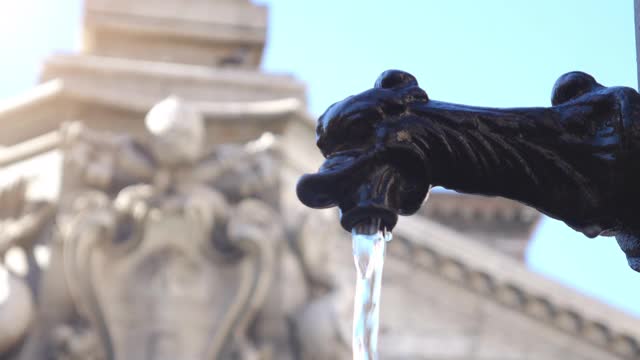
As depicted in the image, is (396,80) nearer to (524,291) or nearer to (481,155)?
(481,155)

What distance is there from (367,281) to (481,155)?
39 cm

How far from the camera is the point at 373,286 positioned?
14.8 ft

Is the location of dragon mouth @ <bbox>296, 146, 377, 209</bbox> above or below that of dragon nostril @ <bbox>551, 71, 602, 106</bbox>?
below

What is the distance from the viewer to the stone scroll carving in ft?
59.4

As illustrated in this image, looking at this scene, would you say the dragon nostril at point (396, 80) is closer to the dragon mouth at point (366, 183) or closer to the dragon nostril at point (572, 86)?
the dragon mouth at point (366, 183)

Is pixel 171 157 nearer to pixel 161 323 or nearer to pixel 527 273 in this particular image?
pixel 161 323

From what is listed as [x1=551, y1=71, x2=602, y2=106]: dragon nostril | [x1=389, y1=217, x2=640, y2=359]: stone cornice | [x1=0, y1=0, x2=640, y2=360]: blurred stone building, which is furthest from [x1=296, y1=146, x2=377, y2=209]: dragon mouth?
[x1=389, y1=217, x2=640, y2=359]: stone cornice

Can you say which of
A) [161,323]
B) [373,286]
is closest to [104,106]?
[161,323]

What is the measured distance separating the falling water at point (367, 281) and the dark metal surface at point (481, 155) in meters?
0.04

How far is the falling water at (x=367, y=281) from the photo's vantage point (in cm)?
431

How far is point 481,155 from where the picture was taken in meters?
4.42

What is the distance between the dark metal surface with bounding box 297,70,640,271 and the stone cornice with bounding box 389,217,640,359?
1693 centimetres

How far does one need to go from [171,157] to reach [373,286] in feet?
45.9

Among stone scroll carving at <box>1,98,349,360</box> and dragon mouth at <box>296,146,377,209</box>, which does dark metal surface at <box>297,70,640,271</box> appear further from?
stone scroll carving at <box>1,98,349,360</box>
